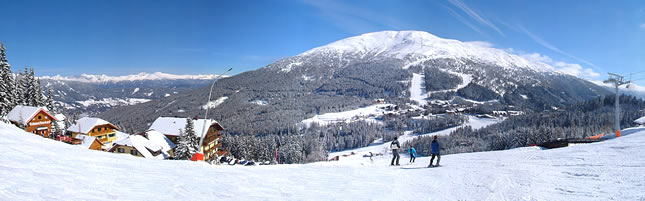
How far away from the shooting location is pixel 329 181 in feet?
27.4

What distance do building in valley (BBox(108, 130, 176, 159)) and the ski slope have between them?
3094 cm

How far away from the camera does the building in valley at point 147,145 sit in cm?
3572

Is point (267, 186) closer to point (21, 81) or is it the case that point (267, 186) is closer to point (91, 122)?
point (91, 122)

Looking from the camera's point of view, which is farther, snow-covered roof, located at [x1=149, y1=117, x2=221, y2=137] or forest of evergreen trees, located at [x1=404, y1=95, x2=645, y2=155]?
forest of evergreen trees, located at [x1=404, y1=95, x2=645, y2=155]

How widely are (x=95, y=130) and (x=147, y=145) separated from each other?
784 centimetres

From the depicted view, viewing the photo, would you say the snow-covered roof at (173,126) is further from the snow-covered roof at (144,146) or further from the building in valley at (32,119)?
the building in valley at (32,119)

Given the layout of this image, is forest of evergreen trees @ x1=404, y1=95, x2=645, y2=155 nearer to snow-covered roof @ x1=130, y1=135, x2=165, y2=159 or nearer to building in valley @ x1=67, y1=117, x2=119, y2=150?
snow-covered roof @ x1=130, y1=135, x2=165, y2=159

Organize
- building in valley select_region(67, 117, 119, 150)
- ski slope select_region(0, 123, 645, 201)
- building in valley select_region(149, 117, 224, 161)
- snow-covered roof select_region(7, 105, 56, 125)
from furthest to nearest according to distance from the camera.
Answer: building in valley select_region(149, 117, 224, 161) < building in valley select_region(67, 117, 119, 150) < snow-covered roof select_region(7, 105, 56, 125) < ski slope select_region(0, 123, 645, 201)

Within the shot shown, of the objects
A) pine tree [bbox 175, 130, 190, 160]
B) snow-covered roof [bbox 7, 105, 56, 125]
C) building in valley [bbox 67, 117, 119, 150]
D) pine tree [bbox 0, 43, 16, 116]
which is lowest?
pine tree [bbox 175, 130, 190, 160]

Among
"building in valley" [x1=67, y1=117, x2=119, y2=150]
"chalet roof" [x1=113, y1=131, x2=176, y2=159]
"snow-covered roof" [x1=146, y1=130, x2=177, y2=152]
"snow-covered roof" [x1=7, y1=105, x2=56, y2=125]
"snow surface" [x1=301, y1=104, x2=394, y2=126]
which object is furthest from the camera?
"snow surface" [x1=301, y1=104, x2=394, y2=126]

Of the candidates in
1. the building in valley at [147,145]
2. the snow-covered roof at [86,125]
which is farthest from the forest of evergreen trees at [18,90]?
the building in valley at [147,145]

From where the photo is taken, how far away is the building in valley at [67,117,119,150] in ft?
124

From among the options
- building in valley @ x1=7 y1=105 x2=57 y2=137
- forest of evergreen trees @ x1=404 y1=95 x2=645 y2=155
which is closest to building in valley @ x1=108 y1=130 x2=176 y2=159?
building in valley @ x1=7 y1=105 x2=57 y2=137

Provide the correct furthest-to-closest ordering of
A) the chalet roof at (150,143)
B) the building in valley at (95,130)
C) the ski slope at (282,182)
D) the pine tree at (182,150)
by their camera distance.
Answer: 1. the building in valley at (95,130)
2. the chalet roof at (150,143)
3. the pine tree at (182,150)
4. the ski slope at (282,182)
